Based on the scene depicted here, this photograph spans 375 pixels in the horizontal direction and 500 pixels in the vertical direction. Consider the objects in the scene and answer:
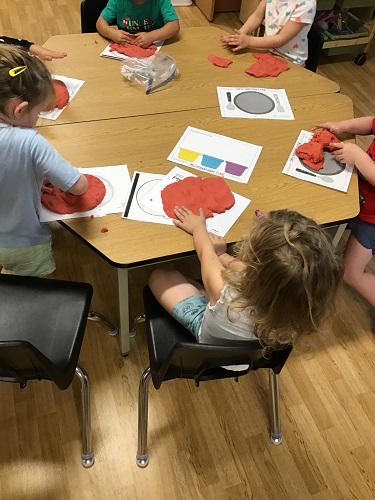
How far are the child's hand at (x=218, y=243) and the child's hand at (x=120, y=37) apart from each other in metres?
1.12

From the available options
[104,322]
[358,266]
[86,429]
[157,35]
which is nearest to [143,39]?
[157,35]

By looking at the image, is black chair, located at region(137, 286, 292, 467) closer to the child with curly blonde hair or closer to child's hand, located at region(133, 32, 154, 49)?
the child with curly blonde hair

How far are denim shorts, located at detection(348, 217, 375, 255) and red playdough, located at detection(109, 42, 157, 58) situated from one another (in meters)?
1.11

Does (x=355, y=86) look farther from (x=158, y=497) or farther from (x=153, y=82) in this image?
(x=158, y=497)

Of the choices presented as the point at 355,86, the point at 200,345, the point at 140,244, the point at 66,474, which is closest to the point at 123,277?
the point at 140,244

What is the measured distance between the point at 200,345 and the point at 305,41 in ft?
5.75

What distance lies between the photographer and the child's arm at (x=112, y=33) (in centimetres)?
187

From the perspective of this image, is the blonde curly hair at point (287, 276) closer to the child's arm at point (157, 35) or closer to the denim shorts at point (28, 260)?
the denim shorts at point (28, 260)

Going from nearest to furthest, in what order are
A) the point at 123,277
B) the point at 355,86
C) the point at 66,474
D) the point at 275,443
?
the point at 123,277, the point at 66,474, the point at 275,443, the point at 355,86

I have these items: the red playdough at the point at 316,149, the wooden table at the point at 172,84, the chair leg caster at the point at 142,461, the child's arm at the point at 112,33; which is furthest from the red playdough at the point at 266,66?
the chair leg caster at the point at 142,461

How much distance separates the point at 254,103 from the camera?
5.61 feet

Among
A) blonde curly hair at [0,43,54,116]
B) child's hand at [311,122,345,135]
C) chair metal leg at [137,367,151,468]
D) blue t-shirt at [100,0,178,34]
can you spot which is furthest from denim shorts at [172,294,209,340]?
blue t-shirt at [100,0,178,34]

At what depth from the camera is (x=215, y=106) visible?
1.67 metres

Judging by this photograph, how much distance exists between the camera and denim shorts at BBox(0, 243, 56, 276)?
53.0 inches
